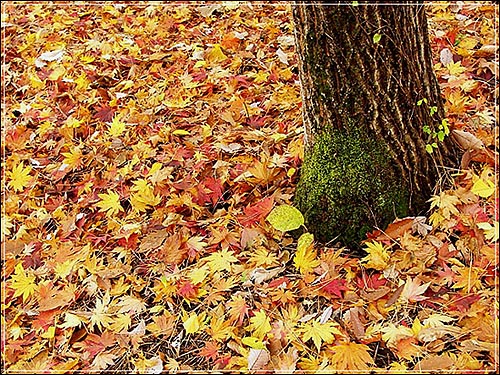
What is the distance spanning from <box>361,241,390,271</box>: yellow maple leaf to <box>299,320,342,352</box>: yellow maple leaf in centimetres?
34

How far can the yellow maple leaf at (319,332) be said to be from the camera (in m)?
2.33

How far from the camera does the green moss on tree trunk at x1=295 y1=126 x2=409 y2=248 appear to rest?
2.59 metres

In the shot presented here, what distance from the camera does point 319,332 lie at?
2363mm

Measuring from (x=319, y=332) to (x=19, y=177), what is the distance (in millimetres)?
2114

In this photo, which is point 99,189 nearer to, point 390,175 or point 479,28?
point 390,175

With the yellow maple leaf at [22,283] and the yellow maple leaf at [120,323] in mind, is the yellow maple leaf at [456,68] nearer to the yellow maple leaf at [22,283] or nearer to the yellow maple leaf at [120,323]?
the yellow maple leaf at [120,323]

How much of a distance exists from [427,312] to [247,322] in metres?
0.72

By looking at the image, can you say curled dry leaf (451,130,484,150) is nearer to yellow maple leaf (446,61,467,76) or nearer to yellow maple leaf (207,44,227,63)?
yellow maple leaf (446,61,467,76)

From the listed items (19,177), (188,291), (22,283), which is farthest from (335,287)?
(19,177)

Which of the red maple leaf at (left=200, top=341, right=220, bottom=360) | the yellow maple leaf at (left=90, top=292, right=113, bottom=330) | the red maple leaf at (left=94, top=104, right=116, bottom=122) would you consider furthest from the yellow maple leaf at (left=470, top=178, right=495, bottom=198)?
the red maple leaf at (left=94, top=104, right=116, bottom=122)

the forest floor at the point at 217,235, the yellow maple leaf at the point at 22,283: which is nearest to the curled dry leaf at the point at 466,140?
the forest floor at the point at 217,235

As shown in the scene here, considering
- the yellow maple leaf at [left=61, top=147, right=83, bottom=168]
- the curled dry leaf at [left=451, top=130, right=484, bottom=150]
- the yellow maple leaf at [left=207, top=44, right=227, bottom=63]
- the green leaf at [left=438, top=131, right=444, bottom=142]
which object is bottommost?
the yellow maple leaf at [left=61, top=147, right=83, bottom=168]

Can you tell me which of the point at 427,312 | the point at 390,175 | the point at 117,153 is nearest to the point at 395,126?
the point at 390,175

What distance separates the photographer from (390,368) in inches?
88.1
